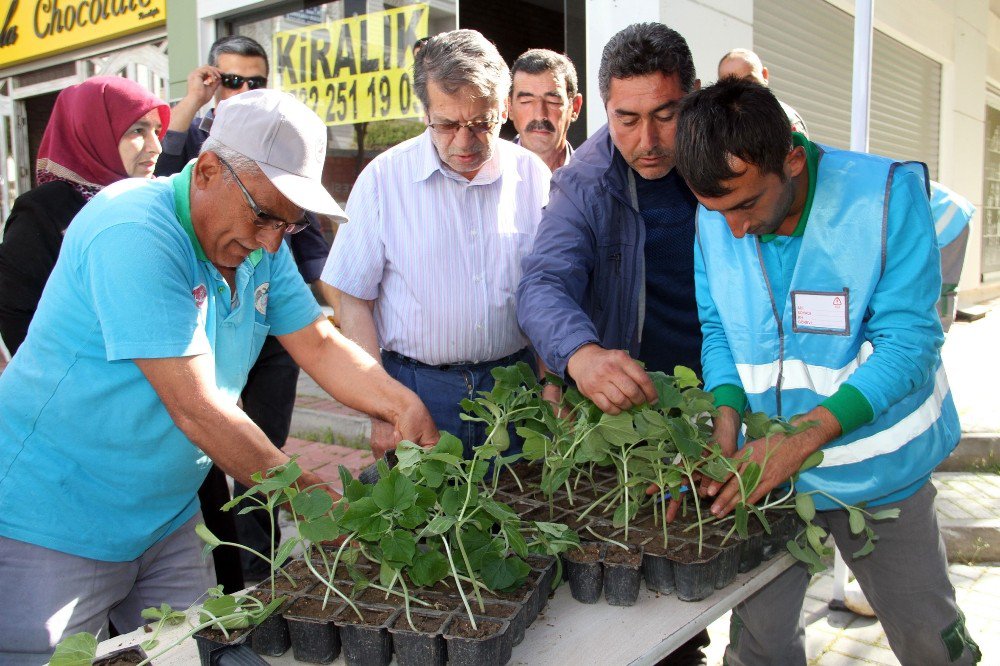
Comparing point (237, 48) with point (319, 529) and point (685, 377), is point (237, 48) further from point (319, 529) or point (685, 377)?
point (319, 529)

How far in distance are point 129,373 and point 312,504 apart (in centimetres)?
56

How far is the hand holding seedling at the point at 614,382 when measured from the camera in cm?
166

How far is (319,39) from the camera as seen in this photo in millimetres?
6324

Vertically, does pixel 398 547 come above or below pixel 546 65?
below

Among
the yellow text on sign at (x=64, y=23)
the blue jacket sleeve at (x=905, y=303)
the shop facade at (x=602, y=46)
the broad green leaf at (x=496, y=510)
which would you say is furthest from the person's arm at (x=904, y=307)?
the yellow text on sign at (x=64, y=23)

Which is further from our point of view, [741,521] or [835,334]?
[835,334]

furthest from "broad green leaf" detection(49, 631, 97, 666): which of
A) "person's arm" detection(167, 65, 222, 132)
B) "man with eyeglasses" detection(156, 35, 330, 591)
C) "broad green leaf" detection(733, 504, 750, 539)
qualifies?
"person's arm" detection(167, 65, 222, 132)

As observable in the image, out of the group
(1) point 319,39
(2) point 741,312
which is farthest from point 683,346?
(1) point 319,39

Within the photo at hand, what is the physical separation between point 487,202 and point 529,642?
143cm

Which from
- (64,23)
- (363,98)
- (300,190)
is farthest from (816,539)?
(64,23)

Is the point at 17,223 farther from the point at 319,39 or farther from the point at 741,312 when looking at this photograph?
the point at 319,39

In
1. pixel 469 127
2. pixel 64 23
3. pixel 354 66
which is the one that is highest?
pixel 64 23

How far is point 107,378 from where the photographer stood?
5.27 feet

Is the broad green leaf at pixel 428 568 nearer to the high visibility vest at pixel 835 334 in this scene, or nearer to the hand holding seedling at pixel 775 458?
the hand holding seedling at pixel 775 458
